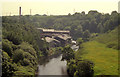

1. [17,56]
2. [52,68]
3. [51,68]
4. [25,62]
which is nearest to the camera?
[17,56]

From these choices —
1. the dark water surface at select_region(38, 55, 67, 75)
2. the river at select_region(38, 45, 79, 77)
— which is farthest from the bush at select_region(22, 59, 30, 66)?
the dark water surface at select_region(38, 55, 67, 75)

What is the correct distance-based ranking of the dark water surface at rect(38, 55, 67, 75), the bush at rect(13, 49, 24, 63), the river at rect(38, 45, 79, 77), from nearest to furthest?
the bush at rect(13, 49, 24, 63)
the river at rect(38, 45, 79, 77)
the dark water surface at rect(38, 55, 67, 75)

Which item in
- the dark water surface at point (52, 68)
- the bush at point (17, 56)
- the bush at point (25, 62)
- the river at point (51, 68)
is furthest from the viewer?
the dark water surface at point (52, 68)

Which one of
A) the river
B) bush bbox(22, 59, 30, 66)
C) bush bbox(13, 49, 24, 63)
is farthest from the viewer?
the river

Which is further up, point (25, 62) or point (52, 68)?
point (25, 62)

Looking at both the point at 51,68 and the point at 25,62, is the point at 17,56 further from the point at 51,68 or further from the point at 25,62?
the point at 51,68

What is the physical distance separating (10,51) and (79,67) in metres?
23.3

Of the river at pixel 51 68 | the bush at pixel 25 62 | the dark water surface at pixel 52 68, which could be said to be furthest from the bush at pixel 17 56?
the dark water surface at pixel 52 68

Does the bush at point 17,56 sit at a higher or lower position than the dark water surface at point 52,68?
higher

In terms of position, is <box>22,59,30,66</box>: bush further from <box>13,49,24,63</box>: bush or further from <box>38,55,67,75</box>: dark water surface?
<box>38,55,67,75</box>: dark water surface

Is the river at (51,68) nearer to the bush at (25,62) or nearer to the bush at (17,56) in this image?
the bush at (25,62)

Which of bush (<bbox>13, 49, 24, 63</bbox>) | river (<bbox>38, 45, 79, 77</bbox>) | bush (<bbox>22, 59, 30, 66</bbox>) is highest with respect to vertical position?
bush (<bbox>13, 49, 24, 63</bbox>)

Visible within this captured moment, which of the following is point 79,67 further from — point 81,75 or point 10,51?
point 10,51

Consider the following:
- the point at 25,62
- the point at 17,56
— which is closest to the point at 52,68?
the point at 25,62
